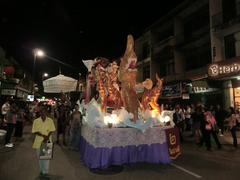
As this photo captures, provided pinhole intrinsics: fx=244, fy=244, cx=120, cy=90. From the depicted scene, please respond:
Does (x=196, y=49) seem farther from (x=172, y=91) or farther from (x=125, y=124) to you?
(x=125, y=124)

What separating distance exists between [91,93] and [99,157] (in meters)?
4.16

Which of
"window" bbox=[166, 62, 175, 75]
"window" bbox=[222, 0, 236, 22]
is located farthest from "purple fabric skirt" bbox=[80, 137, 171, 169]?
"window" bbox=[166, 62, 175, 75]

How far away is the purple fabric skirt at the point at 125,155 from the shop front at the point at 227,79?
10037 mm

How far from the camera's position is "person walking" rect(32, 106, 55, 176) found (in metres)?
6.20

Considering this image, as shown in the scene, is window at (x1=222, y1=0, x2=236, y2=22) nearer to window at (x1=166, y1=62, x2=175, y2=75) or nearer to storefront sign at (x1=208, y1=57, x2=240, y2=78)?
storefront sign at (x1=208, y1=57, x2=240, y2=78)

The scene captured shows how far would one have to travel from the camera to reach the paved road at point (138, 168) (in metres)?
6.38

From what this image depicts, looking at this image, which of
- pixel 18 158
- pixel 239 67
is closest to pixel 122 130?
pixel 18 158

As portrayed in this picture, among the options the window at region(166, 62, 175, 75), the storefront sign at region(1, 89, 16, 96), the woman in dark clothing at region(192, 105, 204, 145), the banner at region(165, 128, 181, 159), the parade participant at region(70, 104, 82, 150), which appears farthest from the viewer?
the window at region(166, 62, 175, 75)

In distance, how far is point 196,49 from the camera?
22781mm

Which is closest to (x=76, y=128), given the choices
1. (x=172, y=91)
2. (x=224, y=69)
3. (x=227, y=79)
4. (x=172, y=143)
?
(x=172, y=143)

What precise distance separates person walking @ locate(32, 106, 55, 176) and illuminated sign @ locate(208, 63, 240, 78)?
12.5 m

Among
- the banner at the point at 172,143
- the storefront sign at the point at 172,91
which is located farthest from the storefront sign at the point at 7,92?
the storefront sign at the point at 172,91

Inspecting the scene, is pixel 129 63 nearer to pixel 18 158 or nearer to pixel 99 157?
pixel 99 157

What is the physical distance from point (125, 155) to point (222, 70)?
11.5 meters
